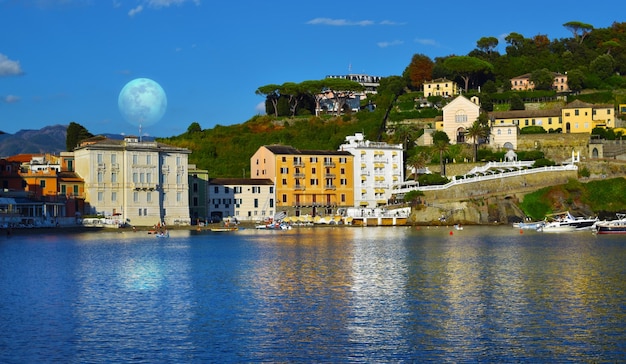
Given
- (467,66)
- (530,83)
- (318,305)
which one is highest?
(467,66)

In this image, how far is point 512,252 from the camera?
56156 mm

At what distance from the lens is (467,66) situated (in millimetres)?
124625

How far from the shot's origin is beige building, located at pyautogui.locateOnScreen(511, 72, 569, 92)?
12147 centimetres

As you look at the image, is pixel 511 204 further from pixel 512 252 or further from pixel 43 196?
pixel 43 196

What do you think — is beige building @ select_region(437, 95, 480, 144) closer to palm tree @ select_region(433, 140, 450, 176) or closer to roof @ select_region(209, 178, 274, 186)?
palm tree @ select_region(433, 140, 450, 176)

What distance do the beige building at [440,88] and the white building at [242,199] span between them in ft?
110

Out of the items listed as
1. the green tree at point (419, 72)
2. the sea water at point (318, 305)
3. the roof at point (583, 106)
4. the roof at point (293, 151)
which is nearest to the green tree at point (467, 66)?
the green tree at point (419, 72)

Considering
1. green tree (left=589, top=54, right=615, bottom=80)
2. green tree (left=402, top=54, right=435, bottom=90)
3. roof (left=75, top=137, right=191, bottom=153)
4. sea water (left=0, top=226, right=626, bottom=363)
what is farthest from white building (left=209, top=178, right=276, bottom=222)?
green tree (left=589, top=54, right=615, bottom=80)

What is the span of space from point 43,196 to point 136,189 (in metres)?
9.56

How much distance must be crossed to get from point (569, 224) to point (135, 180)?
4501 centimetres

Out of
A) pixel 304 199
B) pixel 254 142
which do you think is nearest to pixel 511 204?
pixel 304 199

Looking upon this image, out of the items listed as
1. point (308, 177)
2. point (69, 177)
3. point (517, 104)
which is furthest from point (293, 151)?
point (517, 104)

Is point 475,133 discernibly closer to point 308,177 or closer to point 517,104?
point 517,104

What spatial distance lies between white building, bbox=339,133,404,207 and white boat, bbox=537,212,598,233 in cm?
2509
